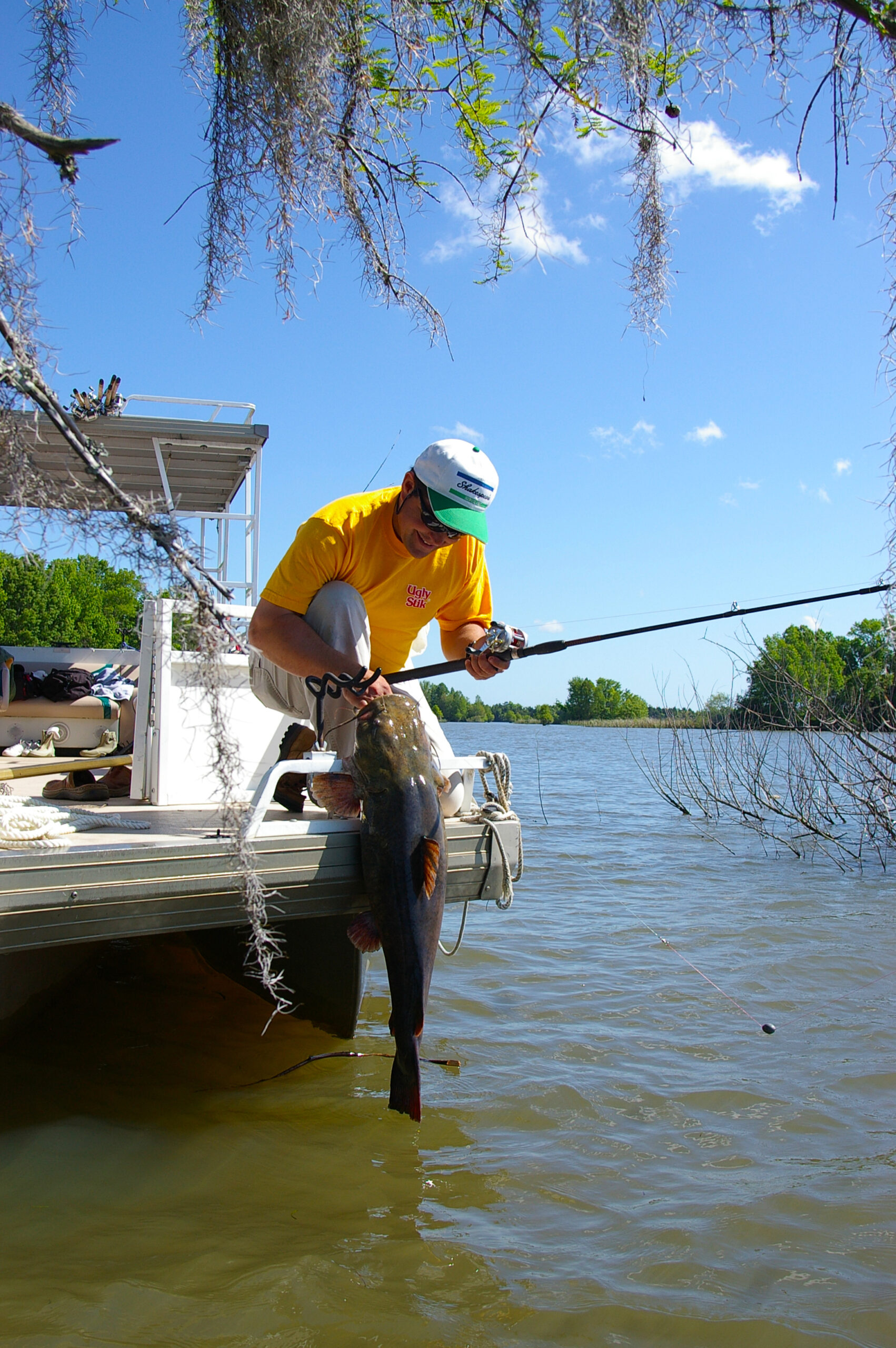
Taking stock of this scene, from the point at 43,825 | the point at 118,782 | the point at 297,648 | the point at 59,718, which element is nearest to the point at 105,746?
the point at 59,718

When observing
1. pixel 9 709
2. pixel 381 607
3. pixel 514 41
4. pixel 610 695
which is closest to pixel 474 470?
pixel 381 607

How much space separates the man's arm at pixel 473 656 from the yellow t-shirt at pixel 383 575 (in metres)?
0.05

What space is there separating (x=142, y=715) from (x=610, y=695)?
62.0m

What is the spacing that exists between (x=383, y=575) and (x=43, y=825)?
1.78m

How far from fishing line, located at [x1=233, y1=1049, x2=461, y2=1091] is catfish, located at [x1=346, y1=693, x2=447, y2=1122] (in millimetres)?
905

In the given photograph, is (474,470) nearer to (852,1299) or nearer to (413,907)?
(413,907)

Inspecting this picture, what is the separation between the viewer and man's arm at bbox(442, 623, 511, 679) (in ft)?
12.8

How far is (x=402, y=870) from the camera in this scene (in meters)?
3.23

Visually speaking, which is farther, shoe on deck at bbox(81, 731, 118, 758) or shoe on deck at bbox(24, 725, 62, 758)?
shoe on deck at bbox(81, 731, 118, 758)

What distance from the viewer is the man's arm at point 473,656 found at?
3914 millimetres

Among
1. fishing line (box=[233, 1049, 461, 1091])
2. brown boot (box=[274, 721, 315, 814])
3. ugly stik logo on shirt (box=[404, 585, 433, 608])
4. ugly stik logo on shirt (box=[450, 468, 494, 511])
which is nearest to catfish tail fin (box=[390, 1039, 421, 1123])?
fishing line (box=[233, 1049, 461, 1091])

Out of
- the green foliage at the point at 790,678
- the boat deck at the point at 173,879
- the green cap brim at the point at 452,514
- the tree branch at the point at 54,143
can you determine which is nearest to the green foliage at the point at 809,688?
the green foliage at the point at 790,678

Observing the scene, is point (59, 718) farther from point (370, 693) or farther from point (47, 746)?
point (370, 693)

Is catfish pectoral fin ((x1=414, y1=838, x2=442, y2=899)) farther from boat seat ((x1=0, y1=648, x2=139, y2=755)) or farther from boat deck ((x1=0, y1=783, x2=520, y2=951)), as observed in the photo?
boat seat ((x1=0, y1=648, x2=139, y2=755))
